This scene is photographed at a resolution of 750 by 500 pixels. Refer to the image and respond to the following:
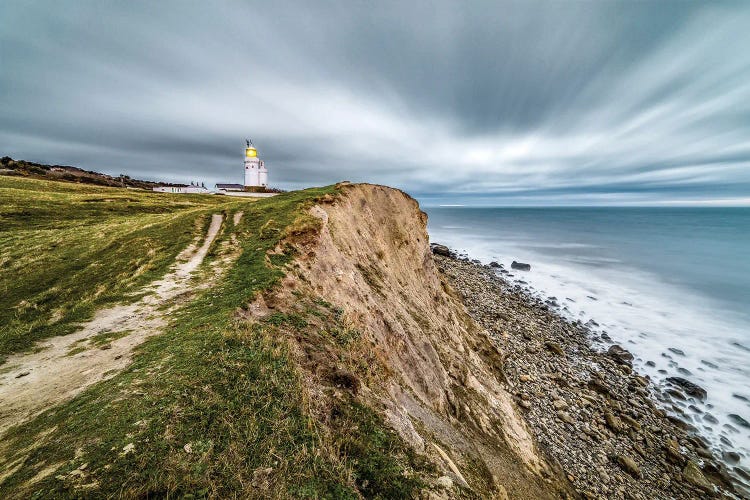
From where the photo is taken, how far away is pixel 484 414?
563 inches

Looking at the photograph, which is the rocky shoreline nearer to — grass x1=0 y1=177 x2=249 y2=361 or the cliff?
the cliff

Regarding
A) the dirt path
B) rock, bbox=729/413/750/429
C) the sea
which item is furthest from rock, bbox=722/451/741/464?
the dirt path

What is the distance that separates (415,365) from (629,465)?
14475 mm

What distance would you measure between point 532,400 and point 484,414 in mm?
8530

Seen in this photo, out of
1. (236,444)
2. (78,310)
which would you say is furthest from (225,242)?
(236,444)

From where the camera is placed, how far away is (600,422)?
19188 millimetres

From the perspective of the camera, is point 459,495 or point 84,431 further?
point 459,495

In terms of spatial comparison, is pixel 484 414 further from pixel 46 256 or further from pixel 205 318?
pixel 46 256

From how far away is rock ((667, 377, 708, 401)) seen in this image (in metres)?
22.6

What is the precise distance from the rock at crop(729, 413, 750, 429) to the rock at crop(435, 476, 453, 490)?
28701mm

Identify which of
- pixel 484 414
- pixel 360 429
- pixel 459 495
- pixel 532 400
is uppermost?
pixel 360 429

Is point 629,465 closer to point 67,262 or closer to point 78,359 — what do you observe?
point 78,359

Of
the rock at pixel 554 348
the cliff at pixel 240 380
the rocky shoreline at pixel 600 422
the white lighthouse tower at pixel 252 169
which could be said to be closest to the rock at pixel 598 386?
the rocky shoreline at pixel 600 422

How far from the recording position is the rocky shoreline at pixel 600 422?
1541cm
